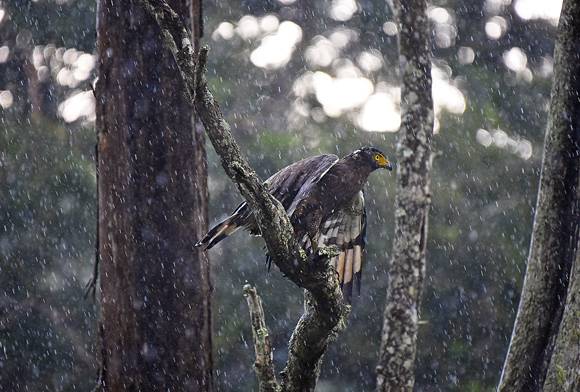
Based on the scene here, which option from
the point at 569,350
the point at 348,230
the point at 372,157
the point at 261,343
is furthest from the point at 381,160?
the point at 569,350

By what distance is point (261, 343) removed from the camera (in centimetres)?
345

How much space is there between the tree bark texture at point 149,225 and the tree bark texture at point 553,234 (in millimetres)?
1525

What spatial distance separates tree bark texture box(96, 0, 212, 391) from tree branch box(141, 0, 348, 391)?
102cm

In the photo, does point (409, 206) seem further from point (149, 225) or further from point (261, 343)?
point (261, 343)

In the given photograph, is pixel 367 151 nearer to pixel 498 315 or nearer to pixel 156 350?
pixel 156 350

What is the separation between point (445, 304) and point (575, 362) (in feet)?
29.6

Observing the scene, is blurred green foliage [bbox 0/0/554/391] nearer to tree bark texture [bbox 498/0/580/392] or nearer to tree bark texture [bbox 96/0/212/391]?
A: tree bark texture [bbox 96/0/212/391]

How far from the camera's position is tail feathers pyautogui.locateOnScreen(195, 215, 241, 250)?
3875 millimetres

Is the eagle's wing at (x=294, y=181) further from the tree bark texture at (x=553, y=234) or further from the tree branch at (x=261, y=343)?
the tree bark texture at (x=553, y=234)

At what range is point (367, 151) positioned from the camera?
5.01 meters

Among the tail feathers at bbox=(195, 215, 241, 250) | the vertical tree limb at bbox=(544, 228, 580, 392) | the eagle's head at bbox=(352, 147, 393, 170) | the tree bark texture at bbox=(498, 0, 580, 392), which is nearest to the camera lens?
the vertical tree limb at bbox=(544, 228, 580, 392)

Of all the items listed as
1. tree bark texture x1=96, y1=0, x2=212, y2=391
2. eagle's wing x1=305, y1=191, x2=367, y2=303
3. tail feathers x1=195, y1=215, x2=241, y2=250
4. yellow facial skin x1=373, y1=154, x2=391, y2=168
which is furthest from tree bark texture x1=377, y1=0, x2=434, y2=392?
tail feathers x1=195, y1=215, x2=241, y2=250

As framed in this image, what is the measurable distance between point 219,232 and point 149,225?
643 mm

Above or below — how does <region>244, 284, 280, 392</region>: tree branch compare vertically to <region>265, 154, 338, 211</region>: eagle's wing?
below
